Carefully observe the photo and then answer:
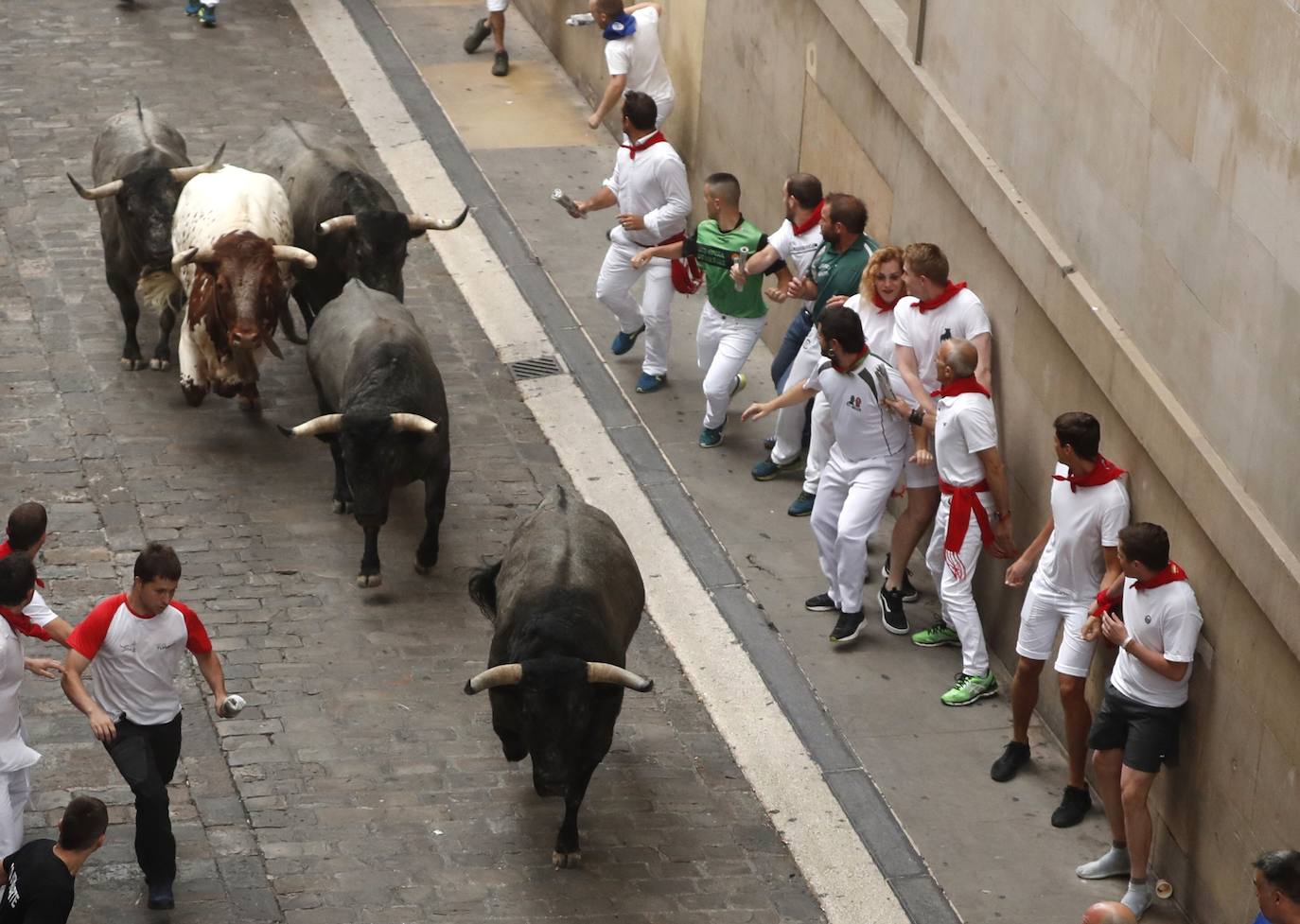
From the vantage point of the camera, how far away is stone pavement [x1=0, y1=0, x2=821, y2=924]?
1052 centimetres

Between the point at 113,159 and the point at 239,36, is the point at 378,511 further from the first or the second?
the point at 239,36

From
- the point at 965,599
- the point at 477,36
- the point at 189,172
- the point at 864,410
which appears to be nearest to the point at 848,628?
the point at 965,599

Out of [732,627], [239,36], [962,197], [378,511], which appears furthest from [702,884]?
[239,36]

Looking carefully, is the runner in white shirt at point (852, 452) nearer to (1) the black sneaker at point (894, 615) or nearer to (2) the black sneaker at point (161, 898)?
(1) the black sneaker at point (894, 615)

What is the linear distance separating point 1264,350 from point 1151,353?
1.13m

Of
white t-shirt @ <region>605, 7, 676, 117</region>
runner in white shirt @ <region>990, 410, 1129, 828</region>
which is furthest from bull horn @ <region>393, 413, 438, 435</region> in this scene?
white t-shirt @ <region>605, 7, 676, 117</region>

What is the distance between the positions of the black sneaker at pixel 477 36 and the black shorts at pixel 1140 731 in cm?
1327

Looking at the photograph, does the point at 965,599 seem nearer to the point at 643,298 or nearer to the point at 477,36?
the point at 643,298

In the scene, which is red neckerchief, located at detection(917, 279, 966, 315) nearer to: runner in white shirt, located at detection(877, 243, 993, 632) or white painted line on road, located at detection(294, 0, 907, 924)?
runner in white shirt, located at detection(877, 243, 993, 632)

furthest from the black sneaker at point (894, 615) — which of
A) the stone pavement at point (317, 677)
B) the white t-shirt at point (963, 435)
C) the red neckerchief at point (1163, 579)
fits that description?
the red neckerchief at point (1163, 579)

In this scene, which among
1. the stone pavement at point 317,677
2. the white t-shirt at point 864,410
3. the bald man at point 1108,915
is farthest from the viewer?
the white t-shirt at point 864,410

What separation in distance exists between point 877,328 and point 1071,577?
2.58 meters

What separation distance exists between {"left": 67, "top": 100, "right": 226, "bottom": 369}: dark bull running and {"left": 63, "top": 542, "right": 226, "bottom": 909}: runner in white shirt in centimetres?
583

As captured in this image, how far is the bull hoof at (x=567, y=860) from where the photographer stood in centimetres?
1069
